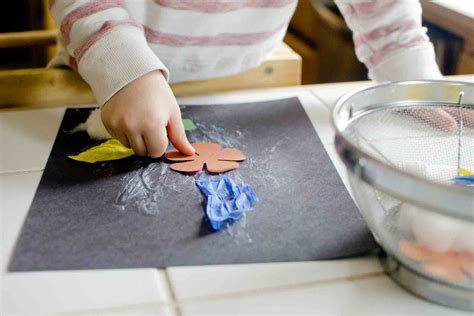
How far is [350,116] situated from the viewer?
0.38 m

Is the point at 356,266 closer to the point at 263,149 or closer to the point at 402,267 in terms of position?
the point at 402,267

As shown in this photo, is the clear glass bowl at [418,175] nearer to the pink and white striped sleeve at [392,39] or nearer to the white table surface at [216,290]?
the white table surface at [216,290]

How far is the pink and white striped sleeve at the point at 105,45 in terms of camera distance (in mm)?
505

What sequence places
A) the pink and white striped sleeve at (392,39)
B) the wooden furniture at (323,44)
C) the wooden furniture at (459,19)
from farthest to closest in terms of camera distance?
the wooden furniture at (323,44), the wooden furniture at (459,19), the pink and white striped sleeve at (392,39)

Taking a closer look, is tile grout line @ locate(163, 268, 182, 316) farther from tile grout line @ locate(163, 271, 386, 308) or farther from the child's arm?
the child's arm

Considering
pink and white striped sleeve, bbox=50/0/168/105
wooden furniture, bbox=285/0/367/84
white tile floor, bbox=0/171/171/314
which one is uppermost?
pink and white striped sleeve, bbox=50/0/168/105

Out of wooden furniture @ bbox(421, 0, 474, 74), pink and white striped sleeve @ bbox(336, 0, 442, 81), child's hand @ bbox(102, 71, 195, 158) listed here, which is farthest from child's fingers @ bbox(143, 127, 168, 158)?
wooden furniture @ bbox(421, 0, 474, 74)

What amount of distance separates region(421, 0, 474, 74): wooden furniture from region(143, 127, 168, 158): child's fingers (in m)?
0.55

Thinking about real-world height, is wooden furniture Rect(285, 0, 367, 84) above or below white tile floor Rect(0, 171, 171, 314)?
below

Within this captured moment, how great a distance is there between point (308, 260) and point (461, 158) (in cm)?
17

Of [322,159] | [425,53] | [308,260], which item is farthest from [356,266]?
[425,53]

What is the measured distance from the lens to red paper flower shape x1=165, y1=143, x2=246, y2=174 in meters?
0.47

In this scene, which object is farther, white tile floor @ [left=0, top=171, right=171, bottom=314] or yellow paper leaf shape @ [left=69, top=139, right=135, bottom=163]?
yellow paper leaf shape @ [left=69, top=139, right=135, bottom=163]

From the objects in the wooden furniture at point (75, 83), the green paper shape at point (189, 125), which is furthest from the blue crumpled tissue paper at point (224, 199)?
the wooden furniture at point (75, 83)
